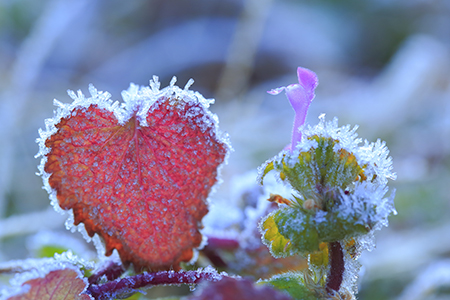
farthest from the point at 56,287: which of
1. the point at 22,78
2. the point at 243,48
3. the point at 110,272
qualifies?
the point at 243,48

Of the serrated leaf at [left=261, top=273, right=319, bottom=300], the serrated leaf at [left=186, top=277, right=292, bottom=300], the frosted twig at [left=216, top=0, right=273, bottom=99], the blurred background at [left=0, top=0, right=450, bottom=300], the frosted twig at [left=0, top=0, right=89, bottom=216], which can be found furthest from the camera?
the frosted twig at [left=216, top=0, right=273, bottom=99]

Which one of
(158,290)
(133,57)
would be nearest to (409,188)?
(158,290)

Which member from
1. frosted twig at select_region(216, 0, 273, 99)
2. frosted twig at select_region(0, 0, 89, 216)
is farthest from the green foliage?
frosted twig at select_region(216, 0, 273, 99)

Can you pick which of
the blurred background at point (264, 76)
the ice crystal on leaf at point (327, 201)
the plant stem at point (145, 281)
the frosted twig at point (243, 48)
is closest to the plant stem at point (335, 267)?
the ice crystal on leaf at point (327, 201)

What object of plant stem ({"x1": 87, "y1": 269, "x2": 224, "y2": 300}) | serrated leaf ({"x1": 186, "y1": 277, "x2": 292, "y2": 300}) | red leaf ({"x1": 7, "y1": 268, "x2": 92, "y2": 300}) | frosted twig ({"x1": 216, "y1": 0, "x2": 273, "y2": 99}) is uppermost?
frosted twig ({"x1": 216, "y1": 0, "x2": 273, "y2": 99})

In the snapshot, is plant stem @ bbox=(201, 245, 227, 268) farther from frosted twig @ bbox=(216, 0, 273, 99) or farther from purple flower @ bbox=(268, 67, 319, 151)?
frosted twig @ bbox=(216, 0, 273, 99)

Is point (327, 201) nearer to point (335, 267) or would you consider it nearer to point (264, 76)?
point (335, 267)
